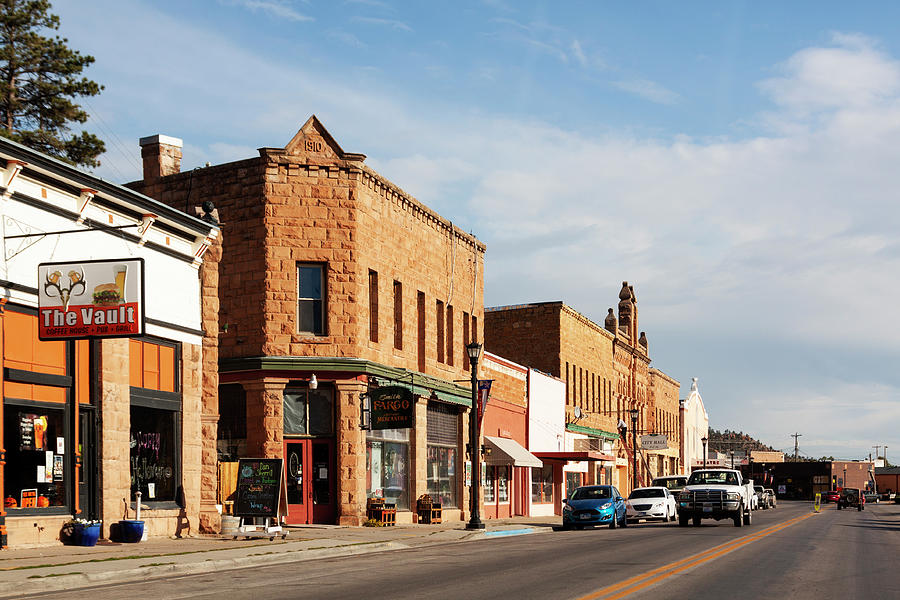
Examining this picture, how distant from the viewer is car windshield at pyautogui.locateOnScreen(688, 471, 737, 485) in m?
36.2

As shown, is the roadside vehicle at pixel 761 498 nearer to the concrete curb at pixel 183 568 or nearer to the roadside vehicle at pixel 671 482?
the roadside vehicle at pixel 671 482

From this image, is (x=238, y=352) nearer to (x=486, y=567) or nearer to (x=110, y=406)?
(x=110, y=406)

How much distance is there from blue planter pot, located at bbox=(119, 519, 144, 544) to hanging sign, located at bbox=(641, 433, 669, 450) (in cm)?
5331

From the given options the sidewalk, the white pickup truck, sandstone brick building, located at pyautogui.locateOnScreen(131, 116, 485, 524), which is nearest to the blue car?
the white pickup truck

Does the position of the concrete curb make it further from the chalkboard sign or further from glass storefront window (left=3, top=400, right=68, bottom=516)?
glass storefront window (left=3, top=400, right=68, bottom=516)

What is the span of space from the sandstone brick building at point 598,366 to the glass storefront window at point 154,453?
103 feet

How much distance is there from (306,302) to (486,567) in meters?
14.3

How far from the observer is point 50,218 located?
70.8ft

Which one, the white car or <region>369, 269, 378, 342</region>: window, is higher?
<region>369, 269, 378, 342</region>: window

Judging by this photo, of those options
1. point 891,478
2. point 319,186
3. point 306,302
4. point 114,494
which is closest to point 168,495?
point 114,494

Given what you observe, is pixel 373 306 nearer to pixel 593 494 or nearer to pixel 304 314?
pixel 304 314

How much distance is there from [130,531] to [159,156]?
1469 cm

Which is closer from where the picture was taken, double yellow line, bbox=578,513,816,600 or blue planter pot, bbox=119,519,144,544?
double yellow line, bbox=578,513,816,600

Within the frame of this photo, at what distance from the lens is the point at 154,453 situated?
25000mm
